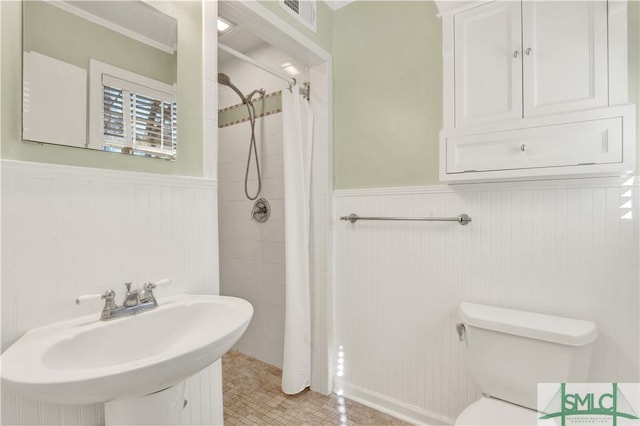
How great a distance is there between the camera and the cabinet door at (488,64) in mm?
1302

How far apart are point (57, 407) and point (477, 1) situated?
6.92 feet

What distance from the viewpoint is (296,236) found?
193 cm

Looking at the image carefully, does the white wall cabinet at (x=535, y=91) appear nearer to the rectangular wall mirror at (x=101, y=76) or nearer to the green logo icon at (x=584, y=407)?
the green logo icon at (x=584, y=407)

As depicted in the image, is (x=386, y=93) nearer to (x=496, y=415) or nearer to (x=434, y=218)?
(x=434, y=218)

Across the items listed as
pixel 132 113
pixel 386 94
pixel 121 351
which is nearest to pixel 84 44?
pixel 132 113

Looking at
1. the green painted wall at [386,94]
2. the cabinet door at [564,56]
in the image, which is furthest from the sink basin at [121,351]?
the cabinet door at [564,56]

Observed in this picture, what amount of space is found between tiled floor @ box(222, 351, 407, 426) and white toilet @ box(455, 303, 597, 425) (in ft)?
2.23

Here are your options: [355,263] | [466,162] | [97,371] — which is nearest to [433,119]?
[466,162]

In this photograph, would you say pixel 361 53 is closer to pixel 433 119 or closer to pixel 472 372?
pixel 433 119

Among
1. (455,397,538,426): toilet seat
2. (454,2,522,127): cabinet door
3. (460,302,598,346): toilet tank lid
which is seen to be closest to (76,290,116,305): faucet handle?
(455,397,538,426): toilet seat

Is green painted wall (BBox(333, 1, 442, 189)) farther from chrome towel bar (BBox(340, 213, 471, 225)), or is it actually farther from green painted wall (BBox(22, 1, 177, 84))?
green painted wall (BBox(22, 1, 177, 84))

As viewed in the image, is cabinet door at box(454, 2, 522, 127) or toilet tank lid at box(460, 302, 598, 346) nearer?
toilet tank lid at box(460, 302, 598, 346)

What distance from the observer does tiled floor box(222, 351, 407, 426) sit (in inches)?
69.1

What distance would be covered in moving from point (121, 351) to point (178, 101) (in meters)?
0.92
